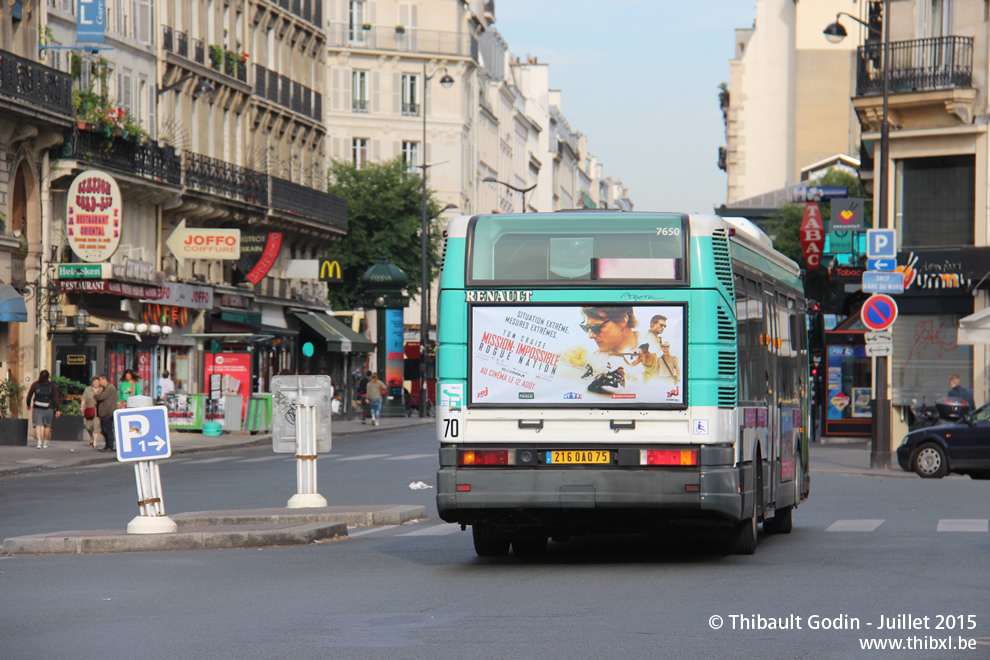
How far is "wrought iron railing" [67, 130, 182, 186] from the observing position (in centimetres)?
4406

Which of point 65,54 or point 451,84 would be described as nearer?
point 65,54

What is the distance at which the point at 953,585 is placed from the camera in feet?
39.4

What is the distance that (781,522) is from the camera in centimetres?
1761

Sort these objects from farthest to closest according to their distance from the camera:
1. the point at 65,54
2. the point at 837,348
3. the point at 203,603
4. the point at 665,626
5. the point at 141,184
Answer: the point at 141,184 → the point at 65,54 → the point at 837,348 → the point at 203,603 → the point at 665,626

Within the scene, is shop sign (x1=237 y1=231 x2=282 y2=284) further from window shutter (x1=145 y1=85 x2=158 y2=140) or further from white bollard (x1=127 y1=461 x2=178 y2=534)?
white bollard (x1=127 y1=461 x2=178 y2=534)

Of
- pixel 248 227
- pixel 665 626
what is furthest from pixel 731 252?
pixel 248 227

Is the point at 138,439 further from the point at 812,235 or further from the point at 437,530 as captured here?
the point at 812,235

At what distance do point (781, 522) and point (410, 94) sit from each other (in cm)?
7689

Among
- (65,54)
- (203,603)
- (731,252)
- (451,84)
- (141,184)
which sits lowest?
(203,603)

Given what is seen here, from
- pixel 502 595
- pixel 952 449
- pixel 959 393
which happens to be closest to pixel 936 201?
pixel 959 393

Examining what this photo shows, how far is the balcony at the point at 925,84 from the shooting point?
125 ft

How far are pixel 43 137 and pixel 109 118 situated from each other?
9.02 ft

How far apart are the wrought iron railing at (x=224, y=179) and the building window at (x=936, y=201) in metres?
23.1

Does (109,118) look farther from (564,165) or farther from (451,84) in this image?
(564,165)
